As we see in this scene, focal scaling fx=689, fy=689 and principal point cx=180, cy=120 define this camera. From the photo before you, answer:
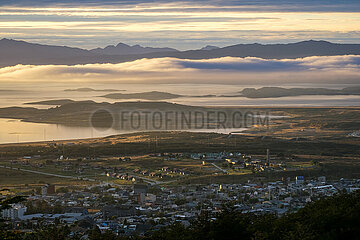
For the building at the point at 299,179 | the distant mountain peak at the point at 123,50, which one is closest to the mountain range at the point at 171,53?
the distant mountain peak at the point at 123,50

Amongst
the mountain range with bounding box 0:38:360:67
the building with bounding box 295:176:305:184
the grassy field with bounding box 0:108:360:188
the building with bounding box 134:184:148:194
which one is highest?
the mountain range with bounding box 0:38:360:67

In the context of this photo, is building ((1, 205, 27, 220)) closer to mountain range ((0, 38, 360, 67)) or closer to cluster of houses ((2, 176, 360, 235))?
cluster of houses ((2, 176, 360, 235))

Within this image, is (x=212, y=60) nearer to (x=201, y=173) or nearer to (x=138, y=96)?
(x=138, y=96)

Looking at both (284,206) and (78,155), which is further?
(78,155)

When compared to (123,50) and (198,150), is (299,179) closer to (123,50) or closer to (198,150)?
(198,150)

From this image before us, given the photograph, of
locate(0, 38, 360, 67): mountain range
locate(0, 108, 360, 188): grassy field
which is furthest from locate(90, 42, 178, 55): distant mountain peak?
locate(0, 108, 360, 188): grassy field

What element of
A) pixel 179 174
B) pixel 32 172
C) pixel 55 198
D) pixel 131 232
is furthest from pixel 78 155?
pixel 131 232

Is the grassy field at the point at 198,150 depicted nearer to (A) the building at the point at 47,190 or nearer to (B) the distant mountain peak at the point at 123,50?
(A) the building at the point at 47,190
